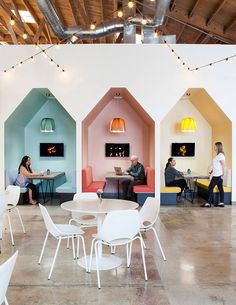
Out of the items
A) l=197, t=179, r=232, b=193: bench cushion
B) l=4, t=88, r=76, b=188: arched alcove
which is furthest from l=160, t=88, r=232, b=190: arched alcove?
l=4, t=88, r=76, b=188: arched alcove

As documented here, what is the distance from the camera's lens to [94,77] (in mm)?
8562

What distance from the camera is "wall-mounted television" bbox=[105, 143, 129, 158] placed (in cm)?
1034

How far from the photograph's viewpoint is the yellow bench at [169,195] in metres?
8.60

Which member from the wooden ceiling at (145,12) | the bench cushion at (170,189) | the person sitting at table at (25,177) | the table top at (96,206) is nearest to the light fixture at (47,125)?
the person sitting at table at (25,177)

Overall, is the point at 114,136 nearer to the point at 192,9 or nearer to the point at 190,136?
the point at 190,136

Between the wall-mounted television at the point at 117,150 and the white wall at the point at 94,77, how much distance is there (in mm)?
1885

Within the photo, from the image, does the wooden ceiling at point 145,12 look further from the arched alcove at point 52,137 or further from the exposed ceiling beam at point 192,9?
the arched alcove at point 52,137

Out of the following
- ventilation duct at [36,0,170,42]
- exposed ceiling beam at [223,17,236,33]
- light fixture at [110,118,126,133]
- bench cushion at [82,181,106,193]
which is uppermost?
exposed ceiling beam at [223,17,236,33]

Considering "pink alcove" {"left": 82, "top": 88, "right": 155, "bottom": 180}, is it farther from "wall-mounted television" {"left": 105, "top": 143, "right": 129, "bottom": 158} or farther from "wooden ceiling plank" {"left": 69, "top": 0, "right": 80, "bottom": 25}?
"wooden ceiling plank" {"left": 69, "top": 0, "right": 80, "bottom": 25}

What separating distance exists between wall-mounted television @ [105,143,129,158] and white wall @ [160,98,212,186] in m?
1.09

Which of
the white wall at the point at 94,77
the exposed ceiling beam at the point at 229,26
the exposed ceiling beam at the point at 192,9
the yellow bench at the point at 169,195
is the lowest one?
the yellow bench at the point at 169,195

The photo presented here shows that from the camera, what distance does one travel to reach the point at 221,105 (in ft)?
28.4

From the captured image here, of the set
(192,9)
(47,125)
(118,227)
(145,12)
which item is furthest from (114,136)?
(118,227)

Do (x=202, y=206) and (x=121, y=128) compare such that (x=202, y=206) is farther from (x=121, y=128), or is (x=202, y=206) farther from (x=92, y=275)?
(x=92, y=275)
